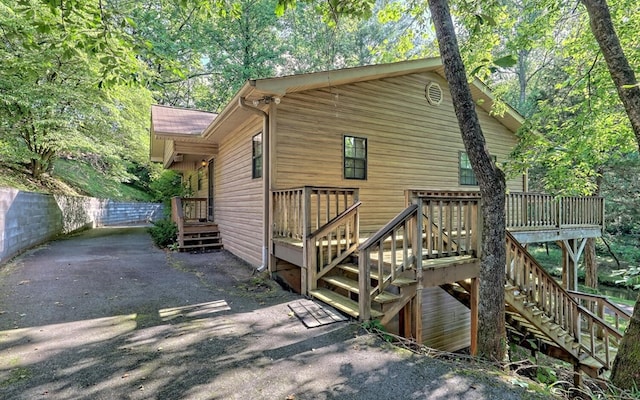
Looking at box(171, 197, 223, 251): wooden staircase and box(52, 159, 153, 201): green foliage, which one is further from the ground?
box(52, 159, 153, 201): green foliage

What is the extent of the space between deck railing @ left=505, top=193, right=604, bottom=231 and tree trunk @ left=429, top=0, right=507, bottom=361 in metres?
5.03

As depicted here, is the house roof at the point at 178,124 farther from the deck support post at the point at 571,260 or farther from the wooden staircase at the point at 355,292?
the deck support post at the point at 571,260

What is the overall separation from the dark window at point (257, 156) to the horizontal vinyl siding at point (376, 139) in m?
0.79

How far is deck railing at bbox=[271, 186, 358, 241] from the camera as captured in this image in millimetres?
5153

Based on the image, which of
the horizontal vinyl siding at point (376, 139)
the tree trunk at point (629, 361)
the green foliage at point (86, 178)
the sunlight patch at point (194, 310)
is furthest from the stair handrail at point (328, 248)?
the green foliage at point (86, 178)

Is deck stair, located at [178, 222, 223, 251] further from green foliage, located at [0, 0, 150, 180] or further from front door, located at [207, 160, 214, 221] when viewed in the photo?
green foliage, located at [0, 0, 150, 180]

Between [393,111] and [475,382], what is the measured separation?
21.3ft

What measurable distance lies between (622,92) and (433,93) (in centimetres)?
523

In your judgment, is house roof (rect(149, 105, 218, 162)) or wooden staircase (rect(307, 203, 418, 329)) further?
house roof (rect(149, 105, 218, 162))

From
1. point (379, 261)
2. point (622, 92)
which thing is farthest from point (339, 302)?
point (622, 92)

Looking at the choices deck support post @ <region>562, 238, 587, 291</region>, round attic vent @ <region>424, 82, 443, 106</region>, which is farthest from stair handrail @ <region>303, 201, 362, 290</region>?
deck support post @ <region>562, 238, 587, 291</region>

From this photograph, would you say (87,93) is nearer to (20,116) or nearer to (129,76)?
(20,116)

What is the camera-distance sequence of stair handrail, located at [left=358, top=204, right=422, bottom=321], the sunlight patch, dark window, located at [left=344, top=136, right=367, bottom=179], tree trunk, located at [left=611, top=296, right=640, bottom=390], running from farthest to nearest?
1. dark window, located at [left=344, top=136, right=367, bottom=179]
2. the sunlight patch
3. stair handrail, located at [left=358, top=204, right=422, bottom=321]
4. tree trunk, located at [left=611, top=296, right=640, bottom=390]

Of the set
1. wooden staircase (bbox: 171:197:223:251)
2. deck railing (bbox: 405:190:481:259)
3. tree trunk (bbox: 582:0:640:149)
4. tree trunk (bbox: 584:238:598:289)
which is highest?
tree trunk (bbox: 582:0:640:149)
